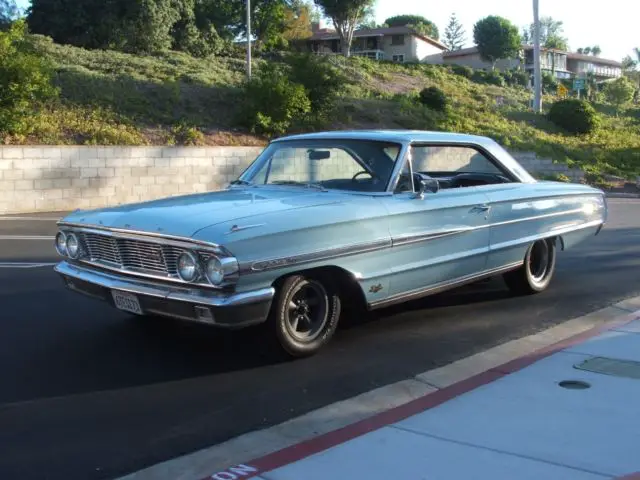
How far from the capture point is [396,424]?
4.20m

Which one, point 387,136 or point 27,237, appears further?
point 27,237

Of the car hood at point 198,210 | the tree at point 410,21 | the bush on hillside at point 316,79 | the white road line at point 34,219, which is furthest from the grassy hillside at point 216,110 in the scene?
the tree at point 410,21

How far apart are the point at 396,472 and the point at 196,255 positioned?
1.96 meters

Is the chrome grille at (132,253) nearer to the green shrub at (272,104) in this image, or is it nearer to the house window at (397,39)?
the green shrub at (272,104)

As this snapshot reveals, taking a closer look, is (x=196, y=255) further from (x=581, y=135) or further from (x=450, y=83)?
(x=450, y=83)

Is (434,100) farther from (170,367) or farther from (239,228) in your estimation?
(239,228)

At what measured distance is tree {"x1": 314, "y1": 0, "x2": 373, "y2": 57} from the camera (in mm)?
48984

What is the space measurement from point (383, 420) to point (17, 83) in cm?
1591

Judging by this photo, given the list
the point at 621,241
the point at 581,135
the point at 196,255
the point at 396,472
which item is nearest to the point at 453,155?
the point at 196,255

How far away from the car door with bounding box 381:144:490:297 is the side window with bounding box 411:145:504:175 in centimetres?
38

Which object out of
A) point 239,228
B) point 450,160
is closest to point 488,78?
point 450,160

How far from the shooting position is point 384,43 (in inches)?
2945

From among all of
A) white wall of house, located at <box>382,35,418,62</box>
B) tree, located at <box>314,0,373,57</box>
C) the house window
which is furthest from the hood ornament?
the house window

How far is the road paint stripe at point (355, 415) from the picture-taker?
3.73 m
